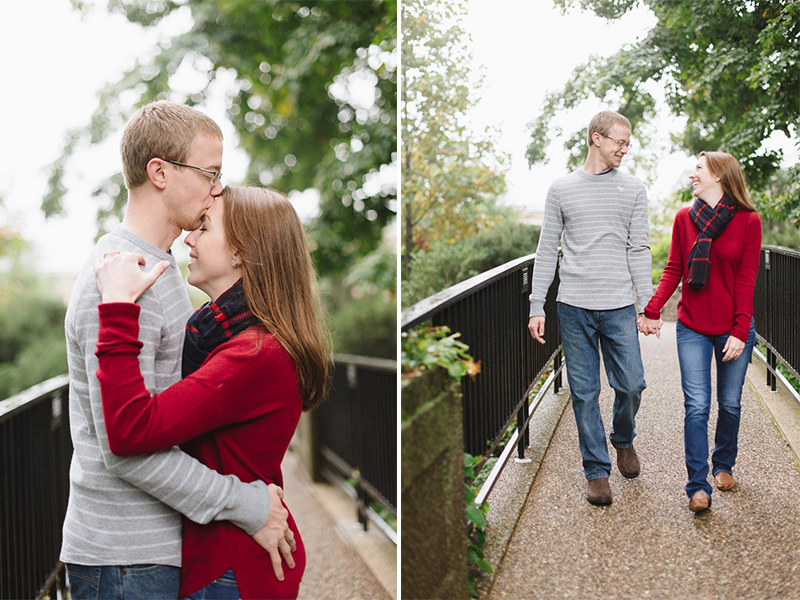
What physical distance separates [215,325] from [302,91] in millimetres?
5700

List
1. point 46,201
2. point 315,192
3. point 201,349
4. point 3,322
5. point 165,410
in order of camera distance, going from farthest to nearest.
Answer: point 3,322 → point 315,192 → point 46,201 → point 201,349 → point 165,410

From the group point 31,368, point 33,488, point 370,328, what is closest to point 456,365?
point 33,488

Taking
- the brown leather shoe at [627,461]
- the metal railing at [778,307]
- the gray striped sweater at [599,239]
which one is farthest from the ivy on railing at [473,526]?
the metal railing at [778,307]

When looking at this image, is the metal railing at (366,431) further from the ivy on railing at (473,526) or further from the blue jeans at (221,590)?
the blue jeans at (221,590)

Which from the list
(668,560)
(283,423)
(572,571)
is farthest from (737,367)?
(283,423)

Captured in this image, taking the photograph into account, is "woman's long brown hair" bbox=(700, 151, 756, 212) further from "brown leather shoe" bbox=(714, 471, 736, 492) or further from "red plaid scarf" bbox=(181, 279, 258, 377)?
"red plaid scarf" bbox=(181, 279, 258, 377)

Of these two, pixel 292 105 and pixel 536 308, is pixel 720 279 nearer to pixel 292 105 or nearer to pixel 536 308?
pixel 536 308

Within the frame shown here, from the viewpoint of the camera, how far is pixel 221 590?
1.48m

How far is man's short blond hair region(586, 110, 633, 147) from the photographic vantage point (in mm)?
1938

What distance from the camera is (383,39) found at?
15.3 ft

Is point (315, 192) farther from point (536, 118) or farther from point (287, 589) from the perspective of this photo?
point (287, 589)

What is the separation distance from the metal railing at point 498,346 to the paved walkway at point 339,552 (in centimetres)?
223

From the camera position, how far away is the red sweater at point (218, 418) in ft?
4.14

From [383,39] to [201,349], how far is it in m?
3.82
